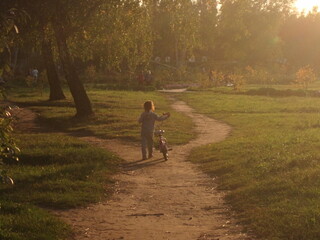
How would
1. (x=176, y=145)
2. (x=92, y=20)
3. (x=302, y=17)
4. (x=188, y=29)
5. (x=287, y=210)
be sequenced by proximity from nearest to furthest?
1. (x=287, y=210)
2. (x=176, y=145)
3. (x=92, y=20)
4. (x=188, y=29)
5. (x=302, y=17)

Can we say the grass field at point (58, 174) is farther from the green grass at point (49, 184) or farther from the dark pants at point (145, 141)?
the dark pants at point (145, 141)

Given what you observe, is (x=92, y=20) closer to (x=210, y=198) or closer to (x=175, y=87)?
(x=210, y=198)

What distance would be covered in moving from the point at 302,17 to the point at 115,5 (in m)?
68.8

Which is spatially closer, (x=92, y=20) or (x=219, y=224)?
(x=219, y=224)

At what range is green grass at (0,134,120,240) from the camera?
7.89 metres

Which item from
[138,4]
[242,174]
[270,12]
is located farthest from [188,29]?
[270,12]

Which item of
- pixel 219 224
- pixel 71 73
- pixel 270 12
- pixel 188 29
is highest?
pixel 270 12

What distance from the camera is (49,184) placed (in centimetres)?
1070

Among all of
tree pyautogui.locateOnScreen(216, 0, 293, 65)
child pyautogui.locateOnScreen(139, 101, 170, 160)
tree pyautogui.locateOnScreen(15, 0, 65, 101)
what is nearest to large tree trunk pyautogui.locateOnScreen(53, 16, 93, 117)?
tree pyautogui.locateOnScreen(15, 0, 65, 101)

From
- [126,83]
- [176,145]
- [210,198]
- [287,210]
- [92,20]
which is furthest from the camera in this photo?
[126,83]

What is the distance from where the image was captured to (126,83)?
48.9 meters

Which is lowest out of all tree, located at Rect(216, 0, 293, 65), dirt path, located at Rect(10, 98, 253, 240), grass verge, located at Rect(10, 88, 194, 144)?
dirt path, located at Rect(10, 98, 253, 240)

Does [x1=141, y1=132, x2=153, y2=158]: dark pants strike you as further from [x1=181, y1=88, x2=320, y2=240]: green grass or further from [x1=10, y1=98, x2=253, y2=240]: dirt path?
[x1=181, y1=88, x2=320, y2=240]: green grass

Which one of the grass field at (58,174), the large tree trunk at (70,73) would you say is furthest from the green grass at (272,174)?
the large tree trunk at (70,73)
